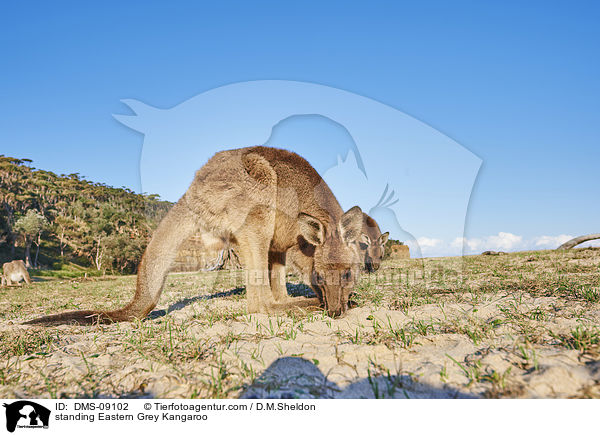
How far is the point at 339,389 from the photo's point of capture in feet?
6.61

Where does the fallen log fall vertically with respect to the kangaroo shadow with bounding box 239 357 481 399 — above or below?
above

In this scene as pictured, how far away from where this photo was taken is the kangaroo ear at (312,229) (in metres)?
4.46

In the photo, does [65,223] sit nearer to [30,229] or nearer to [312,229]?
[30,229]

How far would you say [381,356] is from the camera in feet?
7.93

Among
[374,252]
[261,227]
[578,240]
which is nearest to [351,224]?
[261,227]

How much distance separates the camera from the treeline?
33719 mm

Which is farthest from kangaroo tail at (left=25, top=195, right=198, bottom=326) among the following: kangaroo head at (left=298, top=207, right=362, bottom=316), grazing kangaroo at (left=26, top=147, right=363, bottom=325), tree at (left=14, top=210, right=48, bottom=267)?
tree at (left=14, top=210, right=48, bottom=267)

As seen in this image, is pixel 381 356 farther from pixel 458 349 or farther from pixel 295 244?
pixel 295 244

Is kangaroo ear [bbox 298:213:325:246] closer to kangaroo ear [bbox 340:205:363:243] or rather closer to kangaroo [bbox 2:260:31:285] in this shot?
kangaroo ear [bbox 340:205:363:243]

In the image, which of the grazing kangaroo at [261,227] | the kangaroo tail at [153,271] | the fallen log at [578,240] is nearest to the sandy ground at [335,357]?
the kangaroo tail at [153,271]

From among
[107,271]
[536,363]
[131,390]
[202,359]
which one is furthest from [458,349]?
[107,271]

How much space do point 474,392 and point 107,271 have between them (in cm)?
3659
